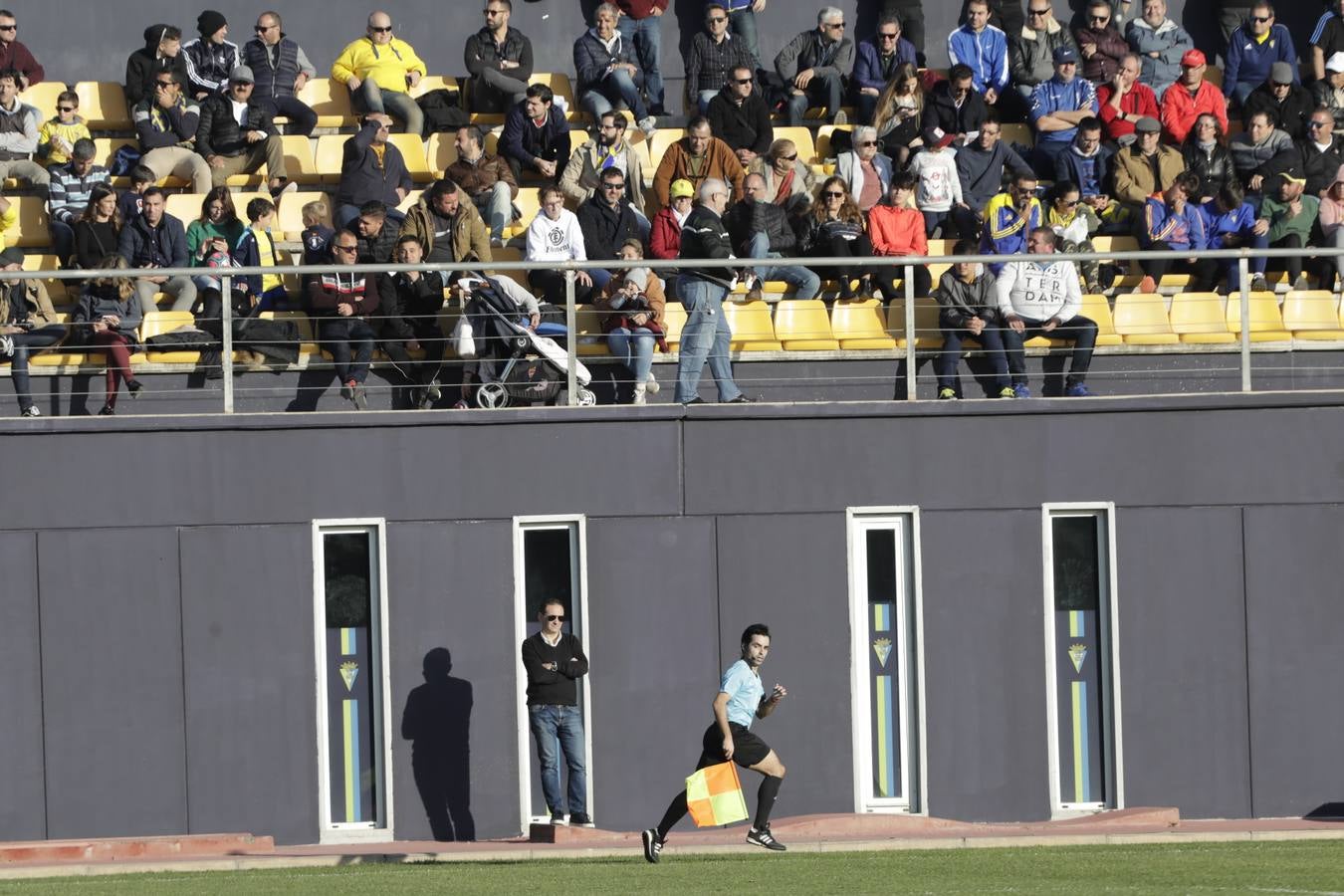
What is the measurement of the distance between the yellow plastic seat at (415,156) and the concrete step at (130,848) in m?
7.16

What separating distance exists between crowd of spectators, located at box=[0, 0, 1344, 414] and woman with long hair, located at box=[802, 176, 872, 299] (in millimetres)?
25

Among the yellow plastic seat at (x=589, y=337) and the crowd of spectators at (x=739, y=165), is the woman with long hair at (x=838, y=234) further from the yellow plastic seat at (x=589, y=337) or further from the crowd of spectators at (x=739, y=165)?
the yellow plastic seat at (x=589, y=337)

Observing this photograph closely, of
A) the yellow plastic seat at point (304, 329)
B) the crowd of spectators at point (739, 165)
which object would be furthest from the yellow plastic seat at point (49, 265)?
the yellow plastic seat at point (304, 329)

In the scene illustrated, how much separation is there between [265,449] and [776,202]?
513 cm

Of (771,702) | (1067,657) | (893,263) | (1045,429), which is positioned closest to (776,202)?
(893,263)

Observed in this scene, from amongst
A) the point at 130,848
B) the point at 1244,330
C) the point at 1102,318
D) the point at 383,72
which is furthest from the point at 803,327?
the point at 130,848

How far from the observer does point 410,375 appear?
1744cm

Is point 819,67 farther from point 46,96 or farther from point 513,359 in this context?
point 46,96

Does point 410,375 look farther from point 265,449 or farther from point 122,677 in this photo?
point 122,677

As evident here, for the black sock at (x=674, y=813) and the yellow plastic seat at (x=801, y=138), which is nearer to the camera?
the black sock at (x=674, y=813)

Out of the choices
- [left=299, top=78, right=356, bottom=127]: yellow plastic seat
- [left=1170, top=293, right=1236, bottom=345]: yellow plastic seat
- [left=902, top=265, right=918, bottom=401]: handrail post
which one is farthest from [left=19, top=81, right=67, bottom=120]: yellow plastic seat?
[left=1170, top=293, right=1236, bottom=345]: yellow plastic seat

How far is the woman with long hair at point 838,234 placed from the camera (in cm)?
1839

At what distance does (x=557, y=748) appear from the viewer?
16484mm

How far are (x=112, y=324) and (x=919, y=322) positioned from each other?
6.26m
